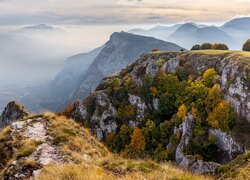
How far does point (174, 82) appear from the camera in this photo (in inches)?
5182

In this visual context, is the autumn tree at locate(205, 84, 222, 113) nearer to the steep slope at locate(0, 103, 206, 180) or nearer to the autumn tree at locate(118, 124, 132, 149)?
the autumn tree at locate(118, 124, 132, 149)

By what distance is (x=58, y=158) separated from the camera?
20.2 metres

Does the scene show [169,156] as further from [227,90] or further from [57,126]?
[57,126]

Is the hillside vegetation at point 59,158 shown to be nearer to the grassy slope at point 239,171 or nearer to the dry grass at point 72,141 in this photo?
the dry grass at point 72,141

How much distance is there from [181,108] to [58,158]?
3709 inches

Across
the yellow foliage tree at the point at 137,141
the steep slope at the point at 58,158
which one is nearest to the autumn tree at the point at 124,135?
the yellow foliage tree at the point at 137,141

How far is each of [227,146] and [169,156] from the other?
18608 mm

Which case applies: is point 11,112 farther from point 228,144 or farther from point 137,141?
point 228,144

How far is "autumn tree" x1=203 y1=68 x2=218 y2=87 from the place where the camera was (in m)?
112

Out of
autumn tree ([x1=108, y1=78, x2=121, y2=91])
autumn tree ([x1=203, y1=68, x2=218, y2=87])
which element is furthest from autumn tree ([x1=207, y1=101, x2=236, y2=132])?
autumn tree ([x1=108, y1=78, x2=121, y2=91])

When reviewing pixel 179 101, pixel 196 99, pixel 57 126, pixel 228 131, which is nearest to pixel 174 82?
pixel 179 101

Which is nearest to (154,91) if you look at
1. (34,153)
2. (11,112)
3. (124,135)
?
(124,135)

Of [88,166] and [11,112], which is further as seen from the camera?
[11,112]

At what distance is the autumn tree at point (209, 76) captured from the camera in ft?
368
